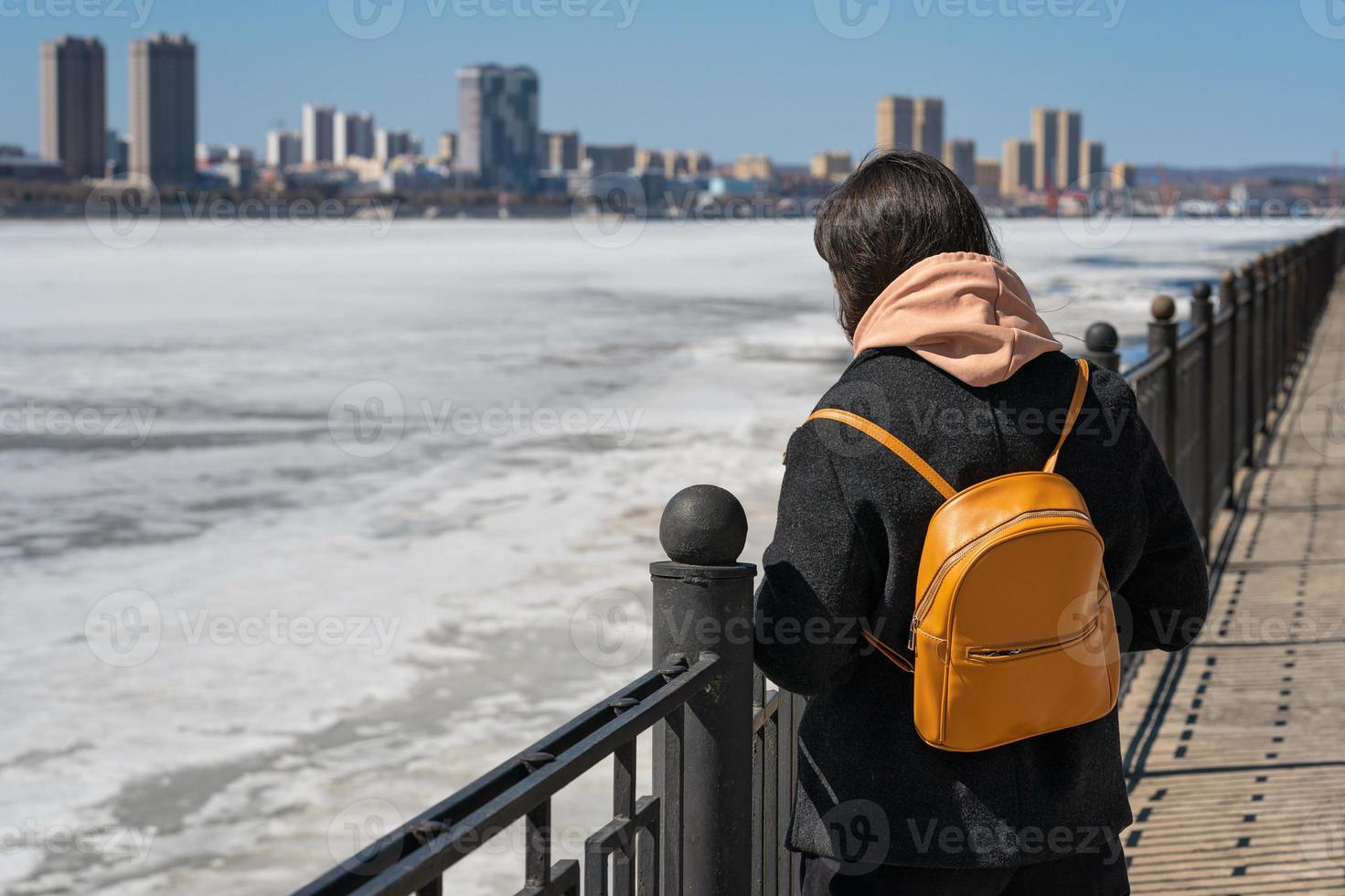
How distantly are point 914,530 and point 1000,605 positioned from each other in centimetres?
15

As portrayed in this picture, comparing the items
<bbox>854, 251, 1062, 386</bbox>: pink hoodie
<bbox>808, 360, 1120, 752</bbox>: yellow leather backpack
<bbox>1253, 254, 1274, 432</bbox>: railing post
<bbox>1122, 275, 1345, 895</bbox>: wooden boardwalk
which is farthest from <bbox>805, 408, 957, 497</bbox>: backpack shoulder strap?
<bbox>1253, 254, 1274, 432</bbox>: railing post

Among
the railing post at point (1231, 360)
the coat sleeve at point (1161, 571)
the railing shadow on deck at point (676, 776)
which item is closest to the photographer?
the railing shadow on deck at point (676, 776)

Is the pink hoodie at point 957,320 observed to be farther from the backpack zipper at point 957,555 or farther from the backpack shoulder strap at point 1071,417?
the backpack zipper at point 957,555

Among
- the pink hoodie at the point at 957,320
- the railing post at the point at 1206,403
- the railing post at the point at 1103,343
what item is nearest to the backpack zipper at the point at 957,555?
the pink hoodie at the point at 957,320

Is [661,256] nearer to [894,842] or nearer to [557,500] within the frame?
[557,500]

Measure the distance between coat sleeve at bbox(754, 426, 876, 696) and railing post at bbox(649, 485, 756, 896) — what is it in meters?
0.08

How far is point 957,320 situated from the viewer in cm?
198

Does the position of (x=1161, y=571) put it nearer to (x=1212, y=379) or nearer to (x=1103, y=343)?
(x=1103, y=343)

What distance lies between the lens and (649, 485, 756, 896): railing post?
207 cm

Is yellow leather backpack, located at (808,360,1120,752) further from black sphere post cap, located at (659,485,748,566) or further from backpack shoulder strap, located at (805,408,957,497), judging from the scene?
black sphere post cap, located at (659,485,748,566)

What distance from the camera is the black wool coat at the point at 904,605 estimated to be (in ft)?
6.49

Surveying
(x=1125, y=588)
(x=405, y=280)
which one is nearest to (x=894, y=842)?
(x=1125, y=588)

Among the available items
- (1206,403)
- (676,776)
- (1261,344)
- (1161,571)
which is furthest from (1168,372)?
(1261,344)

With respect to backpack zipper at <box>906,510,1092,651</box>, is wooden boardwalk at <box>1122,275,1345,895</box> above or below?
below
